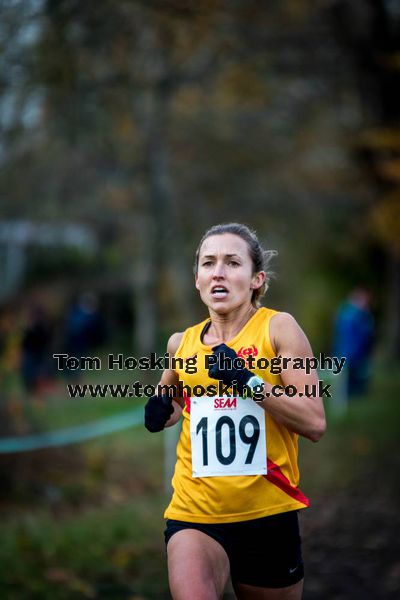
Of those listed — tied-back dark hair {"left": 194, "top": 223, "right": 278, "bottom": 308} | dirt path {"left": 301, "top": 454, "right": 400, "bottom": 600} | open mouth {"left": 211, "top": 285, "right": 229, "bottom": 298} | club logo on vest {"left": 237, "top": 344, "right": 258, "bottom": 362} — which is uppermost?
tied-back dark hair {"left": 194, "top": 223, "right": 278, "bottom": 308}

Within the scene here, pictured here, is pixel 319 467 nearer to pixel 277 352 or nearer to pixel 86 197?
pixel 277 352

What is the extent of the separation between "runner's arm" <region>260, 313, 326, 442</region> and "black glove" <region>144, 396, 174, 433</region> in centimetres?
49

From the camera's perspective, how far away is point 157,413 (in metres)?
3.48

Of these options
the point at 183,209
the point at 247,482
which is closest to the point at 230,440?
the point at 247,482

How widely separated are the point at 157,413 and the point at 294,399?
2.06ft

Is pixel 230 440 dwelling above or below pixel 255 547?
above

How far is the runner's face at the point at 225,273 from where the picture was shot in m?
3.44

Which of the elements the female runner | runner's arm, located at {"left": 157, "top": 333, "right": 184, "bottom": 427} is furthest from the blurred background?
the female runner

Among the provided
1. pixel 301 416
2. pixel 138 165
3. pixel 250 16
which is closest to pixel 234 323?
pixel 301 416

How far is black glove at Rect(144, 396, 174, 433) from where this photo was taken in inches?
137

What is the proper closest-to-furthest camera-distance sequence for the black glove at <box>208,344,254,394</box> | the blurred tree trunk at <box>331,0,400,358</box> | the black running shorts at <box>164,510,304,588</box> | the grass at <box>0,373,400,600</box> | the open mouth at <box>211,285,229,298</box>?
the black glove at <box>208,344,254,394</box> < the black running shorts at <box>164,510,304,588</box> < the open mouth at <box>211,285,229,298</box> < the grass at <box>0,373,400,600</box> < the blurred tree trunk at <box>331,0,400,358</box>

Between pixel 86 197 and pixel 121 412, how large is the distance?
7.31 metres

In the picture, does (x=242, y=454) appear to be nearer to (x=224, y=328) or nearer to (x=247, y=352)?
(x=247, y=352)

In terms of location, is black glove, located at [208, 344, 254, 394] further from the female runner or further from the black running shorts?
the black running shorts
